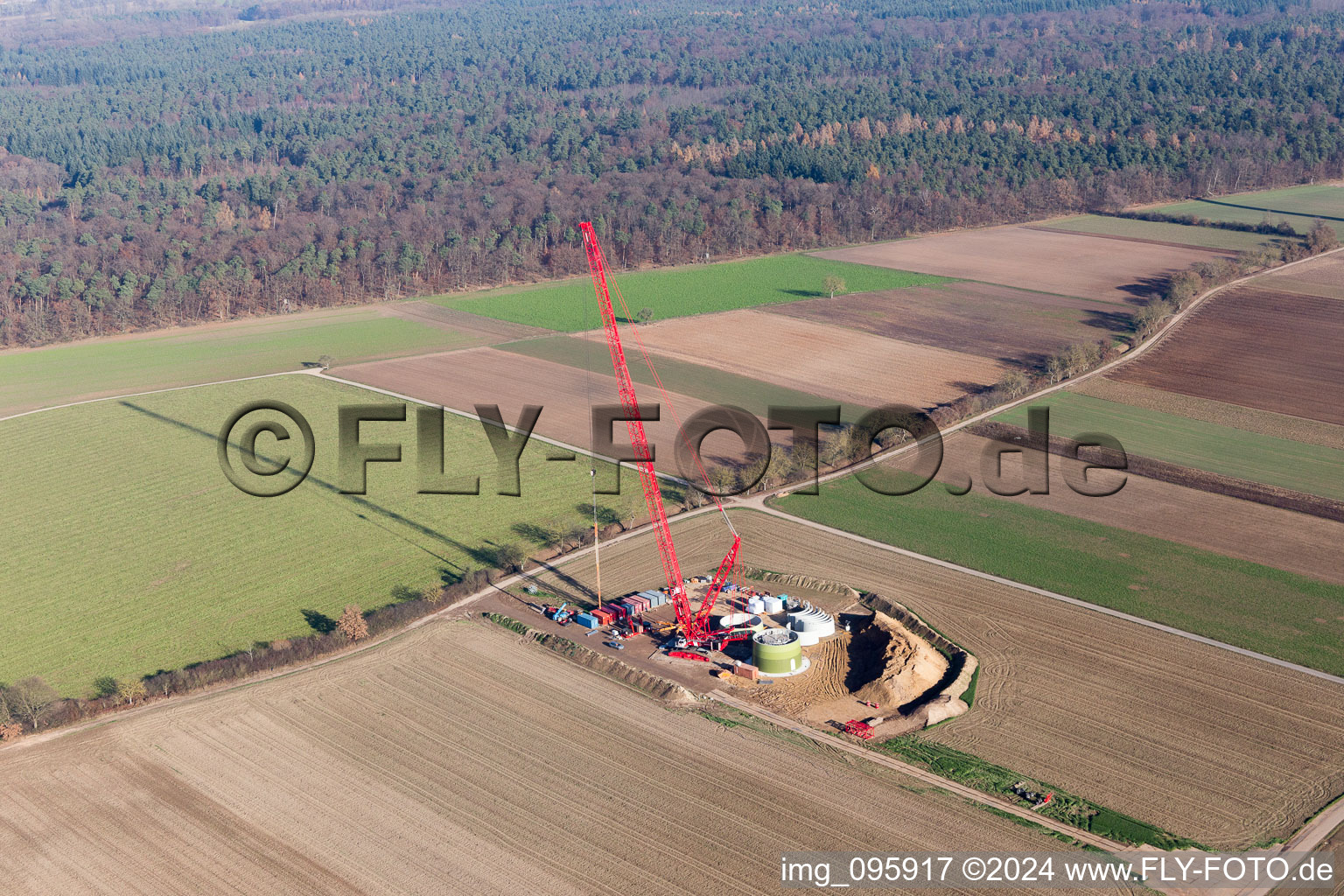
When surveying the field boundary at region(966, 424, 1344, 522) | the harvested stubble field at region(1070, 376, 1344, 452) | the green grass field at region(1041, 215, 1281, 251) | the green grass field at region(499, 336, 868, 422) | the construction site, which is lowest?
the construction site

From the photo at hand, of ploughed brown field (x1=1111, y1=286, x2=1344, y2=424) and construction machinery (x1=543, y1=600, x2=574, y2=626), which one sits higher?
ploughed brown field (x1=1111, y1=286, x2=1344, y2=424)

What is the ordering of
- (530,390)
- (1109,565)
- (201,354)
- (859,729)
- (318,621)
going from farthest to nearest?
(201,354) → (530,390) → (1109,565) → (318,621) → (859,729)

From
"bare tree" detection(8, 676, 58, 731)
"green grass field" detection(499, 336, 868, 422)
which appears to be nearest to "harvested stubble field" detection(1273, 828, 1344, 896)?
"bare tree" detection(8, 676, 58, 731)

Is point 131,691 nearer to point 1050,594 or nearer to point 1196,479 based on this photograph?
point 1050,594

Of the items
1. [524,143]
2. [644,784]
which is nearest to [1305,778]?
[644,784]

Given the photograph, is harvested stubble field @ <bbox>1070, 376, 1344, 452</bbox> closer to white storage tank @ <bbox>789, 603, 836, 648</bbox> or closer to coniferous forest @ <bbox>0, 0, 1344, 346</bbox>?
white storage tank @ <bbox>789, 603, 836, 648</bbox>

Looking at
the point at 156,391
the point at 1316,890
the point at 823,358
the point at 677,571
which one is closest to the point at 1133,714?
the point at 1316,890
